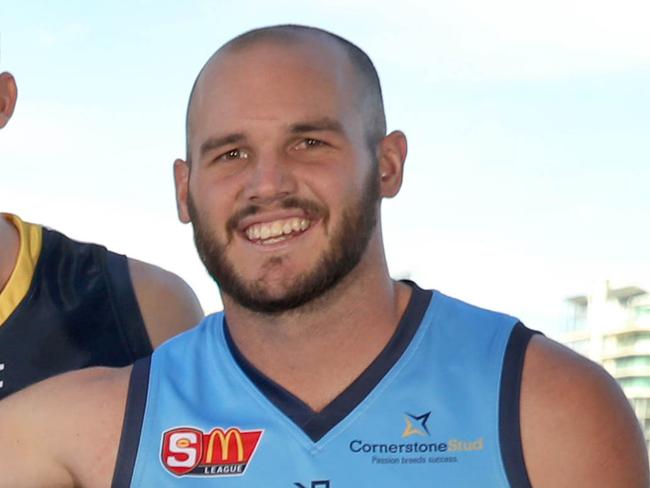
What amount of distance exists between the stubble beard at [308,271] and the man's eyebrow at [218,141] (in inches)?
7.7

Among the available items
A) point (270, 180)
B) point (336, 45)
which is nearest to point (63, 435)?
point (270, 180)

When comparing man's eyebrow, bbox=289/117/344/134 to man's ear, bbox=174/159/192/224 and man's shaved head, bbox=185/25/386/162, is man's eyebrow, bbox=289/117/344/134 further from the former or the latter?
man's ear, bbox=174/159/192/224

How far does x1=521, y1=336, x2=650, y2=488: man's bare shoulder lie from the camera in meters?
3.39

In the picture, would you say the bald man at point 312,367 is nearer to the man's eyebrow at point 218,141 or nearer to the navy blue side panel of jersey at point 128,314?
the man's eyebrow at point 218,141

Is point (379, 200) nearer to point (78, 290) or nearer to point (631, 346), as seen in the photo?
point (78, 290)

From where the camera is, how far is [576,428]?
135 inches

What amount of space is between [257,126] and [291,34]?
0.43 metres

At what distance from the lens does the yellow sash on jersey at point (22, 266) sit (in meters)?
4.57

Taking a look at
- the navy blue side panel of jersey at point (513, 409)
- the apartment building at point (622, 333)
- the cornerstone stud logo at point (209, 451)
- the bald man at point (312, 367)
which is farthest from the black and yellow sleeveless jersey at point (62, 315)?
the apartment building at point (622, 333)

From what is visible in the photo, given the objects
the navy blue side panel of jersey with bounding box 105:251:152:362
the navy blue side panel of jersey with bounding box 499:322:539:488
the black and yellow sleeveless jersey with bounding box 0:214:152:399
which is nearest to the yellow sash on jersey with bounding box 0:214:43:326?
the black and yellow sleeveless jersey with bounding box 0:214:152:399

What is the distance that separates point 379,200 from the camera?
12.3 ft

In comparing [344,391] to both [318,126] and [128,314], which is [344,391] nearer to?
[318,126]

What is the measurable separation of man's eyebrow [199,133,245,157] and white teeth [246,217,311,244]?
0.86 feet

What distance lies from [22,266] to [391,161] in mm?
1568
